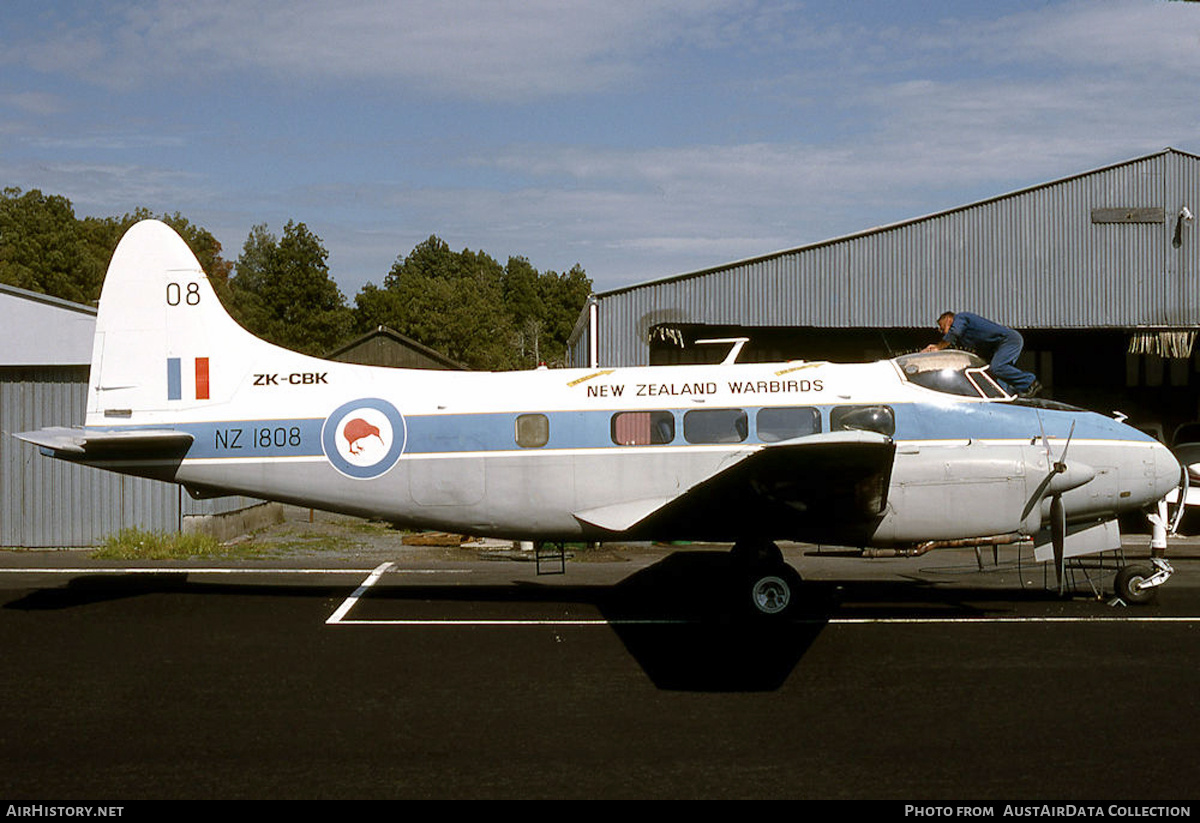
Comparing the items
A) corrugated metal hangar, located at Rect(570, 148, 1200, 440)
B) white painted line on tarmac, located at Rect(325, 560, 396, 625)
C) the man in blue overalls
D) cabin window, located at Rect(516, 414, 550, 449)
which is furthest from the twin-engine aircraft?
corrugated metal hangar, located at Rect(570, 148, 1200, 440)

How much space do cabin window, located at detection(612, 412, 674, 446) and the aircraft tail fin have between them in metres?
4.69

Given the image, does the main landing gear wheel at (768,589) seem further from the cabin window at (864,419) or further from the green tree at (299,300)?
the green tree at (299,300)

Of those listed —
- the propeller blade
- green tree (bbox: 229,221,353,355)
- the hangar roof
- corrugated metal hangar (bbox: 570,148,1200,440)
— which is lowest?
the propeller blade

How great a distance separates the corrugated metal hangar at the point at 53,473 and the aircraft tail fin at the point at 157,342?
7687 mm

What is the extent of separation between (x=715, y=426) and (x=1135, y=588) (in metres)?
5.70

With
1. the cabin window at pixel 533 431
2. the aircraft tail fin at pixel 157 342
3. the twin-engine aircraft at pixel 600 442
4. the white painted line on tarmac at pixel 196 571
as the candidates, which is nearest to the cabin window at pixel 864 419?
the twin-engine aircraft at pixel 600 442

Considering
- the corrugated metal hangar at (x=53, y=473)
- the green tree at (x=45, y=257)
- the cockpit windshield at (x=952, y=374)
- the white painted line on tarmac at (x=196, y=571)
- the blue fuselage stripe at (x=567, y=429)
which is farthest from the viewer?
the green tree at (x=45, y=257)

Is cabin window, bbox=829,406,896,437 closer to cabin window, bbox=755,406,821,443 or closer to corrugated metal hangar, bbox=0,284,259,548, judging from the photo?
cabin window, bbox=755,406,821,443

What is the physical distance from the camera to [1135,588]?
13.3 m

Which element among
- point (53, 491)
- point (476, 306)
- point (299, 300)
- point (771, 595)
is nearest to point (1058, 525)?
point (771, 595)

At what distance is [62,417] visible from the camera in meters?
20.8

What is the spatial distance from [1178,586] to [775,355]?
40.9ft

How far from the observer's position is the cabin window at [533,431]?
→ 1288 centimetres

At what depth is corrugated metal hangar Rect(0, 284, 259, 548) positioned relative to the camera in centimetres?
2070
